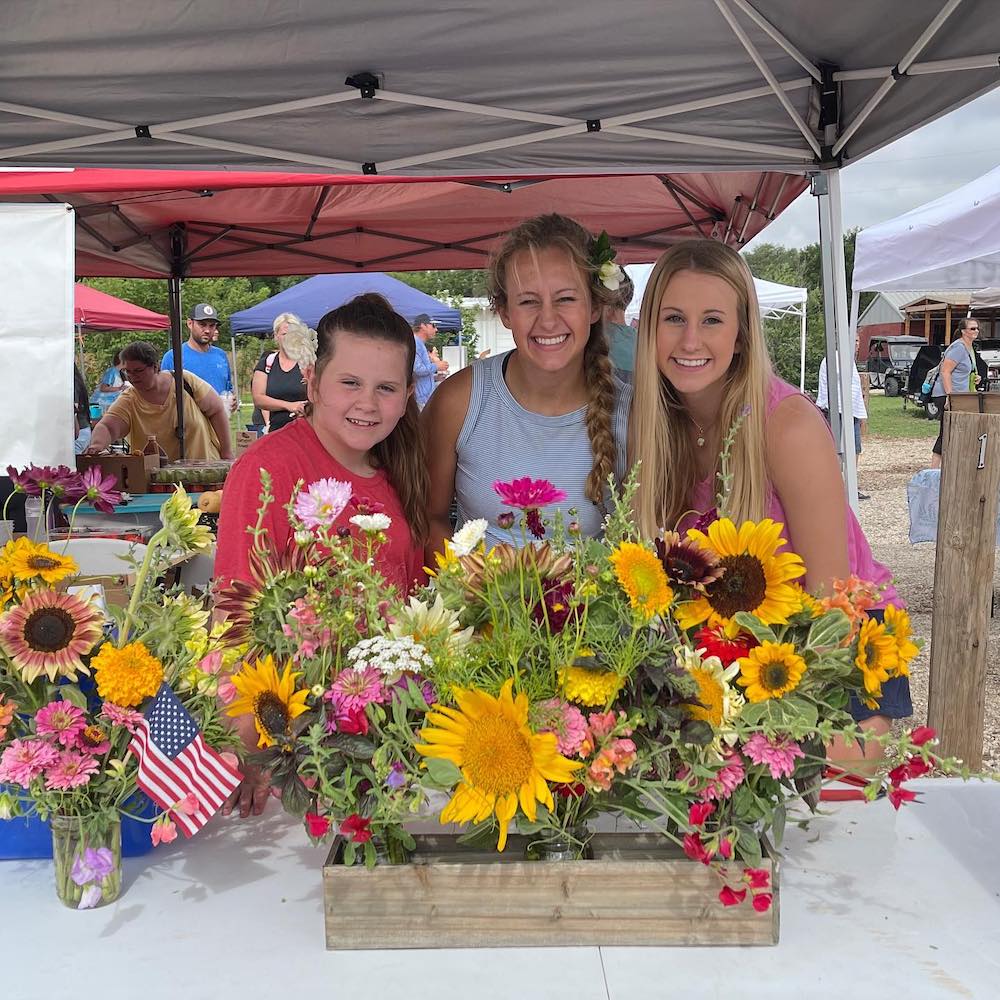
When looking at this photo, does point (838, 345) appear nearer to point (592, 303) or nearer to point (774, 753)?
point (592, 303)

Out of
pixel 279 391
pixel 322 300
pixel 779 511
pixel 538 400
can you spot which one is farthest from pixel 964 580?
pixel 322 300

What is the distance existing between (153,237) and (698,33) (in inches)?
200

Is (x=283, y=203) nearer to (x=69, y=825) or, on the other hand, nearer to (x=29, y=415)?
(x=29, y=415)

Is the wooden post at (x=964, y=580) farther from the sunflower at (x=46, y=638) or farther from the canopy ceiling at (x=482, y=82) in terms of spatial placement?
the sunflower at (x=46, y=638)

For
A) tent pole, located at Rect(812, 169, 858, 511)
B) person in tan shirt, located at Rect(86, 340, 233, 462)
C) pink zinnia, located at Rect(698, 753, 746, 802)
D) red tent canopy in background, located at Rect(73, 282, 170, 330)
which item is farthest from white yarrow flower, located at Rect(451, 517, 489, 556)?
red tent canopy in background, located at Rect(73, 282, 170, 330)

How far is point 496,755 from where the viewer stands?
38.5 inches

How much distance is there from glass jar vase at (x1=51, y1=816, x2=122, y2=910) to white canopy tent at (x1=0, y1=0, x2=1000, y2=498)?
1992 mm

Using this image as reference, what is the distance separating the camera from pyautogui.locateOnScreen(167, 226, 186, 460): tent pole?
21.9ft

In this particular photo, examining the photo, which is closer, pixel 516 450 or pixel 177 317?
pixel 516 450

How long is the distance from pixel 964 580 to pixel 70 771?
3073 millimetres

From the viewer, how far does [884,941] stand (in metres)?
1.10

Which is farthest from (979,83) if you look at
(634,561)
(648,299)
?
(634,561)

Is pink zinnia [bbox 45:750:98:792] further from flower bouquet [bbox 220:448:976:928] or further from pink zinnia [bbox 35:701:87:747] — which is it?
flower bouquet [bbox 220:448:976:928]

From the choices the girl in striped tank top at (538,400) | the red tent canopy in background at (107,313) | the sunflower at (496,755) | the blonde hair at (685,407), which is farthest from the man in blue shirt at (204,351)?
the sunflower at (496,755)
